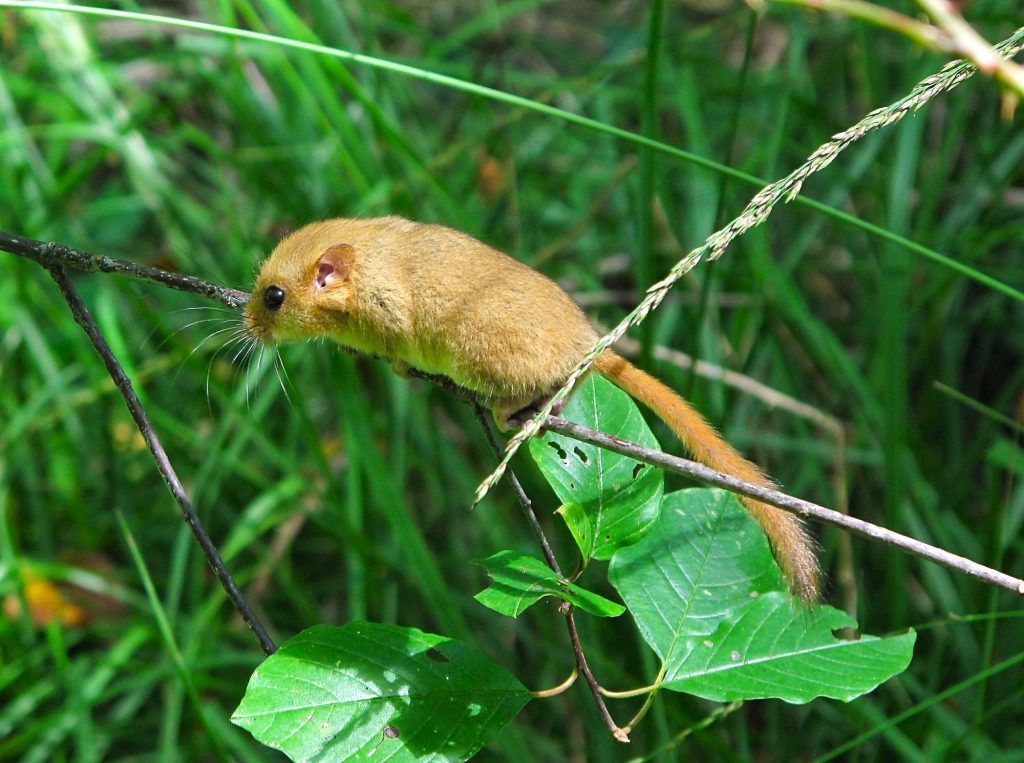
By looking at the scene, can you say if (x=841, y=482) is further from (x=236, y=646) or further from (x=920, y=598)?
(x=236, y=646)

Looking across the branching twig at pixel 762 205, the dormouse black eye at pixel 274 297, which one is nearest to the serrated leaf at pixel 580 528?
the branching twig at pixel 762 205

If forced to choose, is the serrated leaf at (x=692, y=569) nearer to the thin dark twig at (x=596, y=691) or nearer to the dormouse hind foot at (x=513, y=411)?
the thin dark twig at (x=596, y=691)

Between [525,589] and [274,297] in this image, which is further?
[274,297]

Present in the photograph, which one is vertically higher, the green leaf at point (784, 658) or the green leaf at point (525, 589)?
the green leaf at point (525, 589)

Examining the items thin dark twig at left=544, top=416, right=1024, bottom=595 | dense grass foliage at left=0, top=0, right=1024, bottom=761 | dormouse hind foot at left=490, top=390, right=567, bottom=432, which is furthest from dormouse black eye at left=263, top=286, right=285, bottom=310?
thin dark twig at left=544, top=416, right=1024, bottom=595

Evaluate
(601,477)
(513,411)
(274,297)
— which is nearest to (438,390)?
(274,297)

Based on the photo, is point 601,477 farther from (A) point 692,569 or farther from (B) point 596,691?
(B) point 596,691
